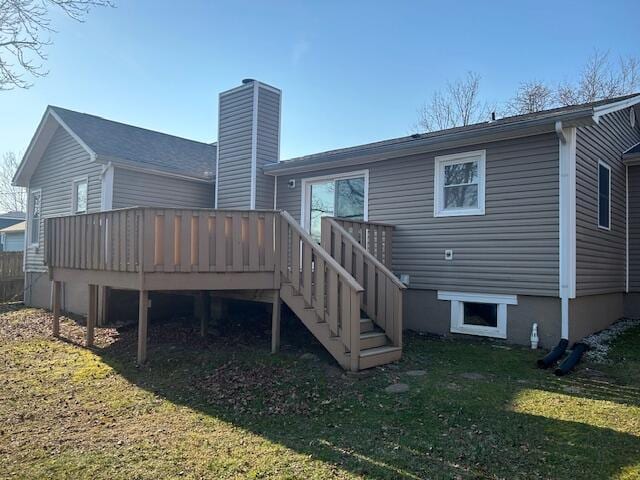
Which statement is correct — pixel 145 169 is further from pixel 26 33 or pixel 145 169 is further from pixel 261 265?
pixel 261 265

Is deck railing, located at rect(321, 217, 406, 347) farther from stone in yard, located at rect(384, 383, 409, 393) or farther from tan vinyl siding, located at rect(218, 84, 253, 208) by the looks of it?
tan vinyl siding, located at rect(218, 84, 253, 208)

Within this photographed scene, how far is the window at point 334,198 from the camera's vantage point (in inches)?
381

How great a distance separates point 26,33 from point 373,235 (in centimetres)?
657

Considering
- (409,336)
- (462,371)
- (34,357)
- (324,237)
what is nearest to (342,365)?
(462,371)

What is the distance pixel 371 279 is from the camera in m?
6.87

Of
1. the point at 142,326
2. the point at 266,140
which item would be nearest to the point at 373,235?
the point at 142,326

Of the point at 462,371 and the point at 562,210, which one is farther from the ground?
the point at 562,210

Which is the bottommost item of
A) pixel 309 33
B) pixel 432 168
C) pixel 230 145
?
pixel 432 168

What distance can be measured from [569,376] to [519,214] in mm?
2637

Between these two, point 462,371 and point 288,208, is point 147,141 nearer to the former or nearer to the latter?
point 288,208

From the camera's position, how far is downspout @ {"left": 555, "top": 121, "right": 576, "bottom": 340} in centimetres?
688

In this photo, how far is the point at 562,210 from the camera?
6984 mm

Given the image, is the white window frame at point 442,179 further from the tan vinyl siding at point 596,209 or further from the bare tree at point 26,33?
the bare tree at point 26,33

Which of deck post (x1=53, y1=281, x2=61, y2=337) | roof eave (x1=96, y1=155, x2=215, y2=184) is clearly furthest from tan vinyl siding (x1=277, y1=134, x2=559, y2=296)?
deck post (x1=53, y1=281, x2=61, y2=337)
